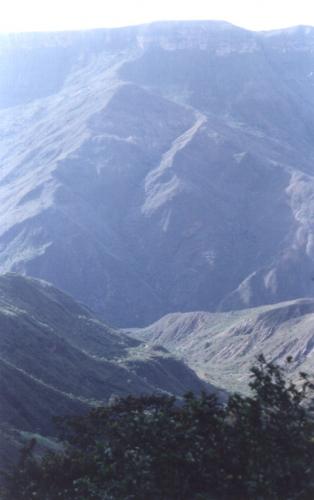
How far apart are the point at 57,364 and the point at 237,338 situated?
4216 centimetres

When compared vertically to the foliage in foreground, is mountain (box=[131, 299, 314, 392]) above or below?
above

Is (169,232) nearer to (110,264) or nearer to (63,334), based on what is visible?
(110,264)

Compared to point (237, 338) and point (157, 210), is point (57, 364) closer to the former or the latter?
point (237, 338)

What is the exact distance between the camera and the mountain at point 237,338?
98750 millimetres

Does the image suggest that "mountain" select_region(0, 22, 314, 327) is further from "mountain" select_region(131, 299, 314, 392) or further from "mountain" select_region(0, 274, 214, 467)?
"mountain" select_region(0, 274, 214, 467)

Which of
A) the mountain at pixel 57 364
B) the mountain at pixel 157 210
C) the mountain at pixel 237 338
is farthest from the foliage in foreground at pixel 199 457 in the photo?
the mountain at pixel 157 210

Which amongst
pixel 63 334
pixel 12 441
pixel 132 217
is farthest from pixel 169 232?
pixel 12 441

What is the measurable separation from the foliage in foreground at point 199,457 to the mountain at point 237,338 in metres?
68.8

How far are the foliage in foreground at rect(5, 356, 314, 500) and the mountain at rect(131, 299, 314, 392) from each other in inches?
2707

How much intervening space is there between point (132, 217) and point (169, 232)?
823cm

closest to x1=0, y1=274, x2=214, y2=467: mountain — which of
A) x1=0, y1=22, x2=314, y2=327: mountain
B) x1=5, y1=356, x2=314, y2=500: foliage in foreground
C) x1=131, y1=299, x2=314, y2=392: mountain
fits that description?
x1=131, y1=299, x2=314, y2=392: mountain

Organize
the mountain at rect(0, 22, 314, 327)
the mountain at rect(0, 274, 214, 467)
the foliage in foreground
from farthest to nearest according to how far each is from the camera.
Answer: the mountain at rect(0, 22, 314, 327)
the mountain at rect(0, 274, 214, 467)
the foliage in foreground

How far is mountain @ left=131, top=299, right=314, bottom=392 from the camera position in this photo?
98.8m

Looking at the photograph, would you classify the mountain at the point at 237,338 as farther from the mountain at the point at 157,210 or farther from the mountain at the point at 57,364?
the mountain at the point at 157,210
